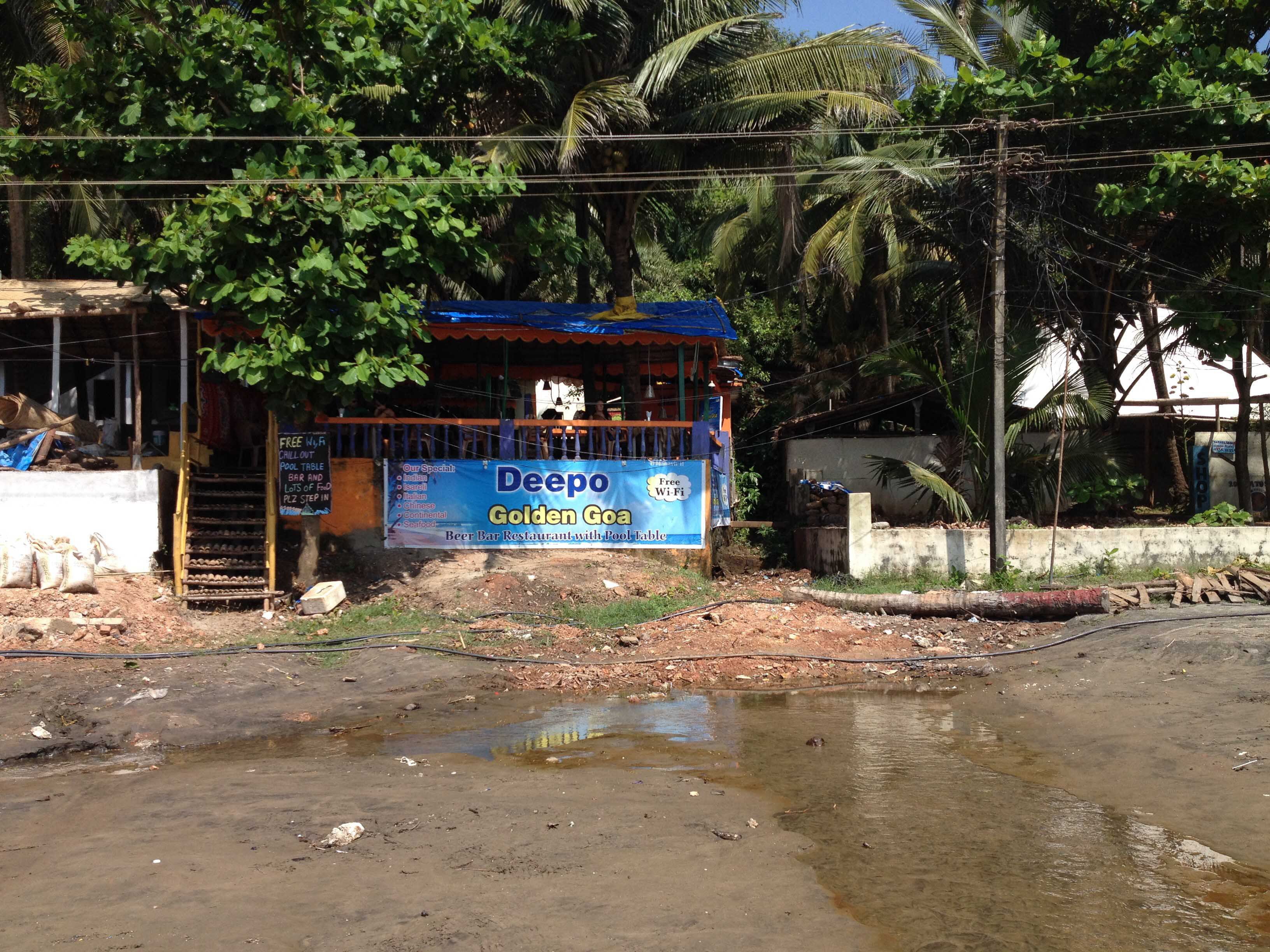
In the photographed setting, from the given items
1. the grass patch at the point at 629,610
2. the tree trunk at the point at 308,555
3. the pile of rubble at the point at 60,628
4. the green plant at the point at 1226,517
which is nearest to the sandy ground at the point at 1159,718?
the green plant at the point at 1226,517

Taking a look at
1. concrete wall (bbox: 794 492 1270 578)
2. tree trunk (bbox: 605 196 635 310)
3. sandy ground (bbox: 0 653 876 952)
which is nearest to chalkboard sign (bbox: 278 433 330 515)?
sandy ground (bbox: 0 653 876 952)

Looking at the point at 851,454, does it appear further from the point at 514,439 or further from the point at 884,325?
the point at 514,439

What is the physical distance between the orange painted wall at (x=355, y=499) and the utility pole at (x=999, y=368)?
28.6 ft

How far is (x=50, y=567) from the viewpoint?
13.0 metres

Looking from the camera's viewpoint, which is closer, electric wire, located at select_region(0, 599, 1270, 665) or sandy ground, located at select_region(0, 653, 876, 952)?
sandy ground, located at select_region(0, 653, 876, 952)

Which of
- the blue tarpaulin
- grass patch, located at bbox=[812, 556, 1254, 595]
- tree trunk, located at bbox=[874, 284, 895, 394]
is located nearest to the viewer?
grass patch, located at bbox=[812, 556, 1254, 595]

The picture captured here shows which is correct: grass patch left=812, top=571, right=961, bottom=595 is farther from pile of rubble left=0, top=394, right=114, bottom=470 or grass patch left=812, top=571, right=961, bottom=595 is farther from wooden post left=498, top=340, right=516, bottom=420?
pile of rubble left=0, top=394, right=114, bottom=470

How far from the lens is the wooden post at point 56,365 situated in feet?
48.4

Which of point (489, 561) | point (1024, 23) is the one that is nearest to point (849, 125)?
point (1024, 23)

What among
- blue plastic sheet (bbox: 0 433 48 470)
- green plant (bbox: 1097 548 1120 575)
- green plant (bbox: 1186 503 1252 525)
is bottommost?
green plant (bbox: 1097 548 1120 575)

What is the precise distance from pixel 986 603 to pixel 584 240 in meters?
8.23

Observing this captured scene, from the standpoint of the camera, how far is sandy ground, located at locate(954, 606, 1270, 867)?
7.73m

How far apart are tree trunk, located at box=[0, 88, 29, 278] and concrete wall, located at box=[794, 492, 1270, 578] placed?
14.9 metres

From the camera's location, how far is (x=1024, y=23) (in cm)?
2023
